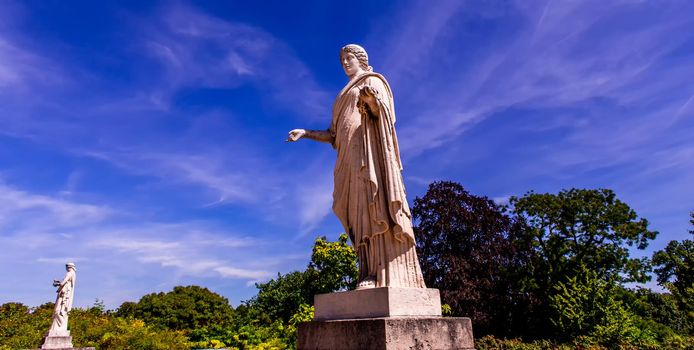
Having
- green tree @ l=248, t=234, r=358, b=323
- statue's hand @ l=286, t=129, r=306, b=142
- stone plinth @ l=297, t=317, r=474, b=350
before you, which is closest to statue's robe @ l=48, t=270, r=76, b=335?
green tree @ l=248, t=234, r=358, b=323

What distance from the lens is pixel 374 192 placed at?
4.52 metres

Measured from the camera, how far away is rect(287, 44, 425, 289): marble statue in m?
4.43

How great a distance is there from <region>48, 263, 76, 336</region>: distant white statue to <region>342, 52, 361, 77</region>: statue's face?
1771 cm

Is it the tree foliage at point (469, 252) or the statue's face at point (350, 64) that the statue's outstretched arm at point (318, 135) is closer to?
the statue's face at point (350, 64)

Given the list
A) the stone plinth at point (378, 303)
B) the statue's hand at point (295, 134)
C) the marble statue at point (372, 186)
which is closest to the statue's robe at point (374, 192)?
the marble statue at point (372, 186)

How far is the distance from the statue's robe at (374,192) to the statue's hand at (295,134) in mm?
462

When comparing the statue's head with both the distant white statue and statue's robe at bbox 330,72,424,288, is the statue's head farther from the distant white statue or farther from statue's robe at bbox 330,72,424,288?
the distant white statue

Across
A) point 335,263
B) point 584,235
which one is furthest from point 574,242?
point 335,263

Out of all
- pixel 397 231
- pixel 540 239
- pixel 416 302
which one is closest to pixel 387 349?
pixel 416 302

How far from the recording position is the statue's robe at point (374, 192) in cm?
443

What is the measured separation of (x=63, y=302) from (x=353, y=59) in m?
18.0

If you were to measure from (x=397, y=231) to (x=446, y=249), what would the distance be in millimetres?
23477

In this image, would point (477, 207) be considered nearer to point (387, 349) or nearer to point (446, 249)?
point (446, 249)

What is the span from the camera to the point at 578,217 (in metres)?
28.0
